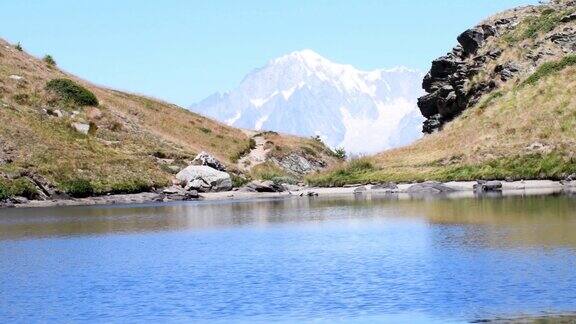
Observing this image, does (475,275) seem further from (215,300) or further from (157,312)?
(157,312)

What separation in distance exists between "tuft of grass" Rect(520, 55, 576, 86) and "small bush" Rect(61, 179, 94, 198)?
55.7 meters

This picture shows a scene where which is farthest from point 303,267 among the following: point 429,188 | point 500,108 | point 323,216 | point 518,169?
point 500,108

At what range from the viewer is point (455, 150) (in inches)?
4058

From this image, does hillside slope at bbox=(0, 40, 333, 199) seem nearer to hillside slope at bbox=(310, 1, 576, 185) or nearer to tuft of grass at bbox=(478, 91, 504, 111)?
hillside slope at bbox=(310, 1, 576, 185)

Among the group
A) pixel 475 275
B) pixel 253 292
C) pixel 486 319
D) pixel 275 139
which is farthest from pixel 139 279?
pixel 275 139

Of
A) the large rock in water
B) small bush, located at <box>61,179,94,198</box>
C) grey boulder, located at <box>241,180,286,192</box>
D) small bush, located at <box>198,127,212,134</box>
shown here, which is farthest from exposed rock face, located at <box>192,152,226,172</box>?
small bush, located at <box>198,127,212,134</box>

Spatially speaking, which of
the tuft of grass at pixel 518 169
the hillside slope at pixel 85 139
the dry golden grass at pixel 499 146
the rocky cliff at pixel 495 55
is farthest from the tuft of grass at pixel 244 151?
the tuft of grass at pixel 518 169

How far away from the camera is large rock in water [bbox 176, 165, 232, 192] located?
365ft

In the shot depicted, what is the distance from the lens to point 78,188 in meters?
100

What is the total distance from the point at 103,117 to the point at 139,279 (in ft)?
327

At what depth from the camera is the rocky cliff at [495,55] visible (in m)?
119

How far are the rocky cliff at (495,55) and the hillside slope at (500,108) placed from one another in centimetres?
15

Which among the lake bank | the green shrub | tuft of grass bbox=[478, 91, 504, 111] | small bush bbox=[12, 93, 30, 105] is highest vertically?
the green shrub

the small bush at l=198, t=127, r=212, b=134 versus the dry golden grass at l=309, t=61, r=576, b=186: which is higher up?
the small bush at l=198, t=127, r=212, b=134
